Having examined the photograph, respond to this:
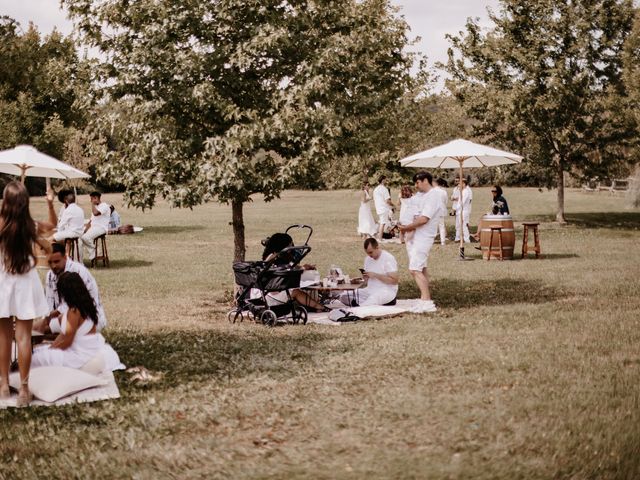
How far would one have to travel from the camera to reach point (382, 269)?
14.0 m

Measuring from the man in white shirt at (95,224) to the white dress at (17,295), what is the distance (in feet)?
43.9

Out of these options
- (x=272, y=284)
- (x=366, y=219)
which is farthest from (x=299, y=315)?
(x=366, y=219)

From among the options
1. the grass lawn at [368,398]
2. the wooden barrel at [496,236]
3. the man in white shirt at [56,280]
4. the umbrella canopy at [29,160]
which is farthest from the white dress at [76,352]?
the wooden barrel at [496,236]

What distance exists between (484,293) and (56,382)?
972 centimetres

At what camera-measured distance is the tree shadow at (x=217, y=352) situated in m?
9.38

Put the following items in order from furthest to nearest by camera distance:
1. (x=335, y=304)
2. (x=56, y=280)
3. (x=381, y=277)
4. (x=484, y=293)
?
(x=484, y=293)
(x=335, y=304)
(x=381, y=277)
(x=56, y=280)

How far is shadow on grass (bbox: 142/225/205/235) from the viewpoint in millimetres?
34375

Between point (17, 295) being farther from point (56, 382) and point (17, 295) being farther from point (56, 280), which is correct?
point (56, 280)

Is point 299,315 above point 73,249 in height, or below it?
below

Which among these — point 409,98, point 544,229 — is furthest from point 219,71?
point 409,98

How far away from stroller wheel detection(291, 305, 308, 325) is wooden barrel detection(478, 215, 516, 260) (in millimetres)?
10431

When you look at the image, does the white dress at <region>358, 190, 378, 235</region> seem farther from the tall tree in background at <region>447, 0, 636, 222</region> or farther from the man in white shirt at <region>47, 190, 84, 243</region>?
the man in white shirt at <region>47, 190, 84, 243</region>

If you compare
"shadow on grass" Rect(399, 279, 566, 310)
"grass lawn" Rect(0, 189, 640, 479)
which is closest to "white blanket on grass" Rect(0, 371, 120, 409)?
"grass lawn" Rect(0, 189, 640, 479)

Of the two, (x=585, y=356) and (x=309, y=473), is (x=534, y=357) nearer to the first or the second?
(x=585, y=356)
